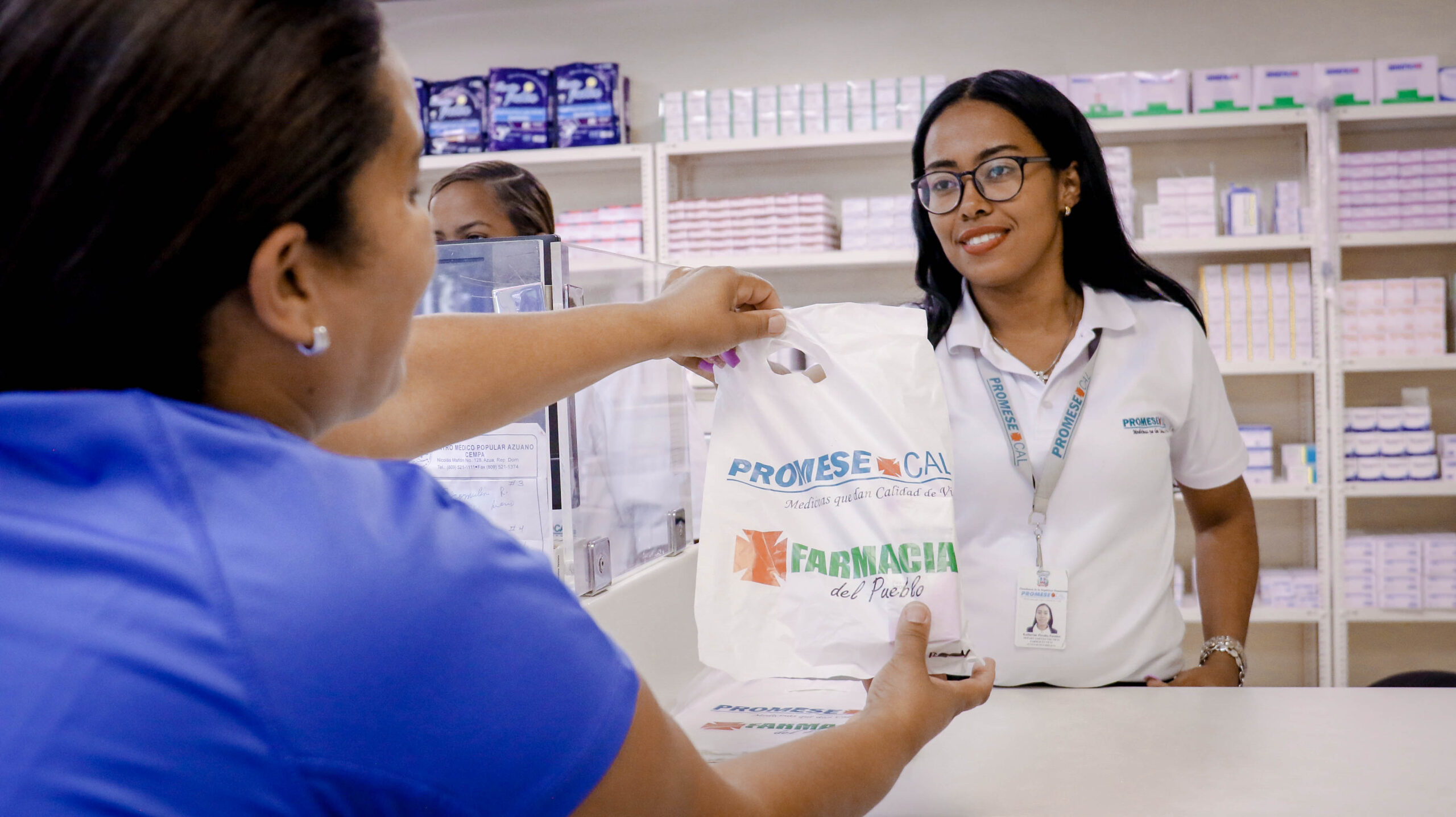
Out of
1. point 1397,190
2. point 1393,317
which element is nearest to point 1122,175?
point 1397,190

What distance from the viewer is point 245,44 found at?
17.7 inches

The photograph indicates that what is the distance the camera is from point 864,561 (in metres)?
1.02

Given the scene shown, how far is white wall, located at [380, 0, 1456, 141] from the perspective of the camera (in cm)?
378

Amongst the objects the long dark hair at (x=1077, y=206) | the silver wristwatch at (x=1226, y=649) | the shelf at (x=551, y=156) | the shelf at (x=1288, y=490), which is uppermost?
the shelf at (x=551, y=156)

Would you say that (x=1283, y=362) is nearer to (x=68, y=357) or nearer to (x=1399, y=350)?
(x=1399, y=350)

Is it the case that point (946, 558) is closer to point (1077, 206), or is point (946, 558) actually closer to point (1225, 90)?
point (1077, 206)

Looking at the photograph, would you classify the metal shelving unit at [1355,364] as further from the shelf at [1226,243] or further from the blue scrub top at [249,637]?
the blue scrub top at [249,637]

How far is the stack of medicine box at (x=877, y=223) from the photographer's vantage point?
3.71 metres

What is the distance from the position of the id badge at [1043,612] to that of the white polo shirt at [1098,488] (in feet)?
0.03

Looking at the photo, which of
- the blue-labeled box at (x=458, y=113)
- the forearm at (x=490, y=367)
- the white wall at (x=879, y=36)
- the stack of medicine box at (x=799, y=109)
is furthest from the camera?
the blue-labeled box at (x=458, y=113)

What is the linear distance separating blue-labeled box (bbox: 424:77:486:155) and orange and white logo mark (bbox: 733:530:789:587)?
328 centimetres

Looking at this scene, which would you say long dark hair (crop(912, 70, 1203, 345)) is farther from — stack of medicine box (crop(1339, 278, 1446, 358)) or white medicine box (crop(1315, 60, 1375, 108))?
white medicine box (crop(1315, 60, 1375, 108))

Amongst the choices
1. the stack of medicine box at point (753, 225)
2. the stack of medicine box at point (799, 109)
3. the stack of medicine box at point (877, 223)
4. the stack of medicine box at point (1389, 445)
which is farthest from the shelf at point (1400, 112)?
the stack of medicine box at point (753, 225)

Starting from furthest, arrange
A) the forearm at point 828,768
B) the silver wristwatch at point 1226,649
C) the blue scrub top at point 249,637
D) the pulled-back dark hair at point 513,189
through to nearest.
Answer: the pulled-back dark hair at point 513,189
the silver wristwatch at point 1226,649
the forearm at point 828,768
the blue scrub top at point 249,637
